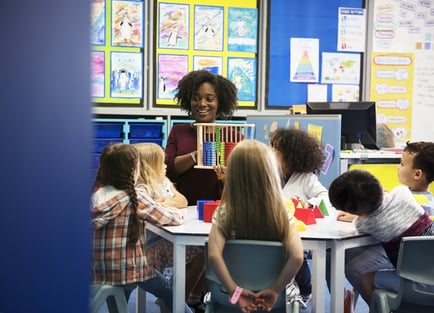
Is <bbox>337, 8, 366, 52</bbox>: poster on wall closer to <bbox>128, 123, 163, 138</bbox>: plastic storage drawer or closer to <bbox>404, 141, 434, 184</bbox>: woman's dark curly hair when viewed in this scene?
<bbox>128, 123, 163, 138</bbox>: plastic storage drawer

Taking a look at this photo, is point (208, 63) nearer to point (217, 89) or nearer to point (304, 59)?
point (304, 59)

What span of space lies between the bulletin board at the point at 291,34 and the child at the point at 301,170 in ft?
10.0

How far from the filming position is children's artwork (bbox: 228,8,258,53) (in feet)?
18.5

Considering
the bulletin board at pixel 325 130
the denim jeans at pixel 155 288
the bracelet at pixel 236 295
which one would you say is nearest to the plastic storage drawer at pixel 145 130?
the bulletin board at pixel 325 130

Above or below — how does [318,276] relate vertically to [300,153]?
below

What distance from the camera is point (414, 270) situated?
7.04ft

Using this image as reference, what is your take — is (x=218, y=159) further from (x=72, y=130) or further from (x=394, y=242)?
(x=72, y=130)

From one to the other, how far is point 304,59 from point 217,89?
9.83 ft

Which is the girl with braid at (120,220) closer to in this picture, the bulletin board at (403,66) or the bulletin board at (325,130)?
the bulletin board at (325,130)

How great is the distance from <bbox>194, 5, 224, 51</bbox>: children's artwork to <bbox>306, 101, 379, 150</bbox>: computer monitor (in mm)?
1475

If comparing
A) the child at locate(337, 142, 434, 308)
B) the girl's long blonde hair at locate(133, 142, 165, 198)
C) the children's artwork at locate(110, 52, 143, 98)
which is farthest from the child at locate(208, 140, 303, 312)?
the children's artwork at locate(110, 52, 143, 98)

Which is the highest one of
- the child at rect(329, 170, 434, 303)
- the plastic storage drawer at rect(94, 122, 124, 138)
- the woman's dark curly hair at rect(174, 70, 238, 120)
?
the woman's dark curly hair at rect(174, 70, 238, 120)

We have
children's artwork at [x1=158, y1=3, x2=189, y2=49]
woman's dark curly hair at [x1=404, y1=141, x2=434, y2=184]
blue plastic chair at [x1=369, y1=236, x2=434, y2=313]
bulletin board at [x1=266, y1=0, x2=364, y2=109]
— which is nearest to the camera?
blue plastic chair at [x1=369, y1=236, x2=434, y2=313]

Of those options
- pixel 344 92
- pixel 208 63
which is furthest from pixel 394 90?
pixel 208 63
